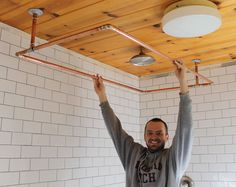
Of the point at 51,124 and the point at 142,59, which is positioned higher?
the point at 142,59

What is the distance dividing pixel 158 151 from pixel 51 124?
2.45 ft

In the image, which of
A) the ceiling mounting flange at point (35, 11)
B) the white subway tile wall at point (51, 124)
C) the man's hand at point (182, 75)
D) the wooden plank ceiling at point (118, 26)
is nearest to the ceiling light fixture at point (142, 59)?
the wooden plank ceiling at point (118, 26)

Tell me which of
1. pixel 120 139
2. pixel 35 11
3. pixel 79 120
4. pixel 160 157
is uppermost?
pixel 35 11

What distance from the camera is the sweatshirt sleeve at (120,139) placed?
1.91 meters

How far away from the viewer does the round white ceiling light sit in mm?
1509

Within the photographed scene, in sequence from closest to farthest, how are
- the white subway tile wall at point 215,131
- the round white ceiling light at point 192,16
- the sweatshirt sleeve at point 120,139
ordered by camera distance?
the round white ceiling light at point 192,16
the sweatshirt sleeve at point 120,139
the white subway tile wall at point 215,131

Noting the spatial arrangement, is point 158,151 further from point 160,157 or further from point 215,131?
point 215,131

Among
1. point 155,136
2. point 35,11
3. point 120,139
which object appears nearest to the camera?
point 35,11

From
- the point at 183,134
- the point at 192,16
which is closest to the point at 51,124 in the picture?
the point at 183,134

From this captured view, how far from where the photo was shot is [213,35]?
80.1 inches

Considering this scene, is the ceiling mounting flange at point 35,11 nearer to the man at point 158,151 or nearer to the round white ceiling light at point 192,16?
the man at point 158,151

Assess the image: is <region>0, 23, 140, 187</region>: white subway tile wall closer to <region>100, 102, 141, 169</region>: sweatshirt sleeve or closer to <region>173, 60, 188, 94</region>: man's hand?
<region>100, 102, 141, 169</region>: sweatshirt sleeve

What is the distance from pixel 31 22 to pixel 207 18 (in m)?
1.02

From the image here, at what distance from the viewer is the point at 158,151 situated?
1.78 m
